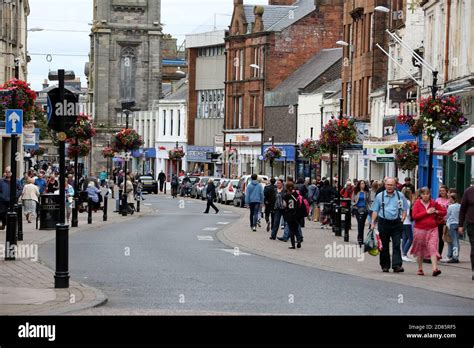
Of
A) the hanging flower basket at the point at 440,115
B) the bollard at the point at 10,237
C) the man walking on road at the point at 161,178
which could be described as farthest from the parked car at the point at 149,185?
the bollard at the point at 10,237

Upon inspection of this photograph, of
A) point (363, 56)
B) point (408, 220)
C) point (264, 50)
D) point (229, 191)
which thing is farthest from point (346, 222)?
point (264, 50)

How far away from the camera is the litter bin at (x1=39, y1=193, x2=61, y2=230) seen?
3994 centimetres

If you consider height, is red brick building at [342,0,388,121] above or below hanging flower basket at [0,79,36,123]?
above

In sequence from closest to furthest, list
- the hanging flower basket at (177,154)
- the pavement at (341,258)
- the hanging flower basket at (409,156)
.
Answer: the pavement at (341,258)
the hanging flower basket at (409,156)
the hanging flower basket at (177,154)

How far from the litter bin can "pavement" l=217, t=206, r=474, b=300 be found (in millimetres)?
4974

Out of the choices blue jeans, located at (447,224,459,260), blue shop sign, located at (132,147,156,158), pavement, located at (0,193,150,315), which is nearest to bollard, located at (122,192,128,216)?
pavement, located at (0,193,150,315)

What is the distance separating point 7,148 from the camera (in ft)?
222

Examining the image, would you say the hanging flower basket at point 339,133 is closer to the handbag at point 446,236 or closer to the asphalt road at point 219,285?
the asphalt road at point 219,285

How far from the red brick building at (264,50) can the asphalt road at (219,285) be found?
70.9 metres

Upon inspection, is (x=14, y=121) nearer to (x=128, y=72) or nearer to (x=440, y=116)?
(x=440, y=116)

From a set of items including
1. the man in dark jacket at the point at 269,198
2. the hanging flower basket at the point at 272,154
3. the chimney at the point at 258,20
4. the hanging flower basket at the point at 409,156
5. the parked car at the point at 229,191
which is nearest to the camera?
the man in dark jacket at the point at 269,198

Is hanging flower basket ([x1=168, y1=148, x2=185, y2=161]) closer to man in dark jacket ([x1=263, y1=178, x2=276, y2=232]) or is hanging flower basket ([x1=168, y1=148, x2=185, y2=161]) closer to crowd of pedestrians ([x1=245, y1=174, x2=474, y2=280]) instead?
man in dark jacket ([x1=263, y1=178, x2=276, y2=232])

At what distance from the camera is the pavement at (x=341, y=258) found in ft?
78.4
